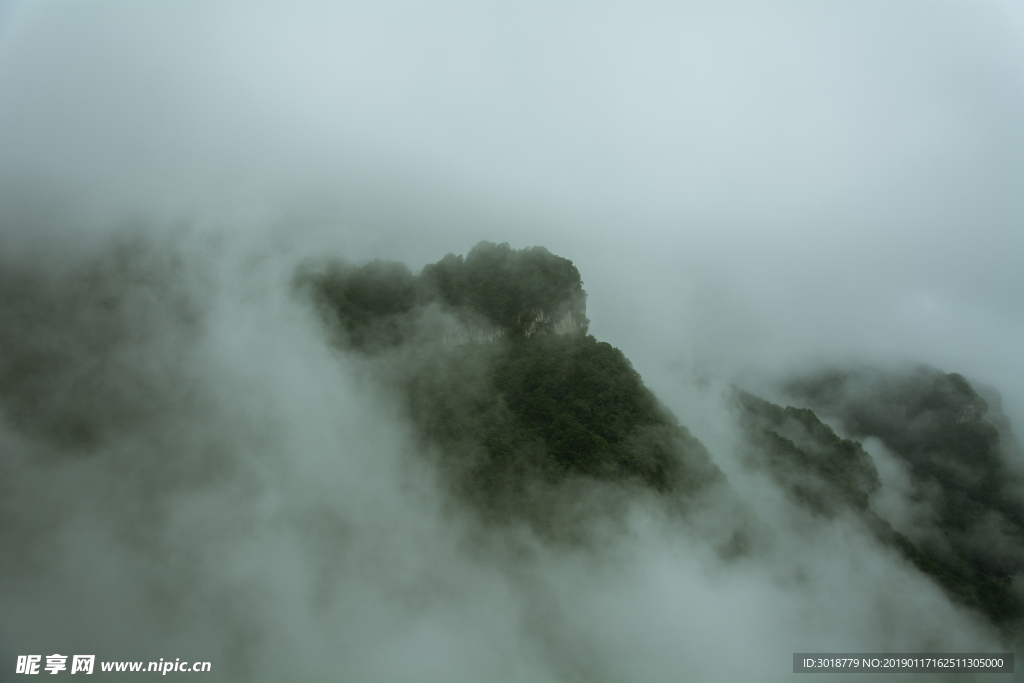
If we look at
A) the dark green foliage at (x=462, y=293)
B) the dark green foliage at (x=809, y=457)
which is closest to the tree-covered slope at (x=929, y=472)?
the dark green foliage at (x=809, y=457)

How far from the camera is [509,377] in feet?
126

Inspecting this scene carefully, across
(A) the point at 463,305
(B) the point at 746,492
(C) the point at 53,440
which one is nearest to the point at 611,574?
(B) the point at 746,492

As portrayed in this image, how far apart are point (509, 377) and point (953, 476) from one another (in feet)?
170

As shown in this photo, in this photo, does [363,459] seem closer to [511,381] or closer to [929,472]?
[511,381]

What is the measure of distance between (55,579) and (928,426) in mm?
80199

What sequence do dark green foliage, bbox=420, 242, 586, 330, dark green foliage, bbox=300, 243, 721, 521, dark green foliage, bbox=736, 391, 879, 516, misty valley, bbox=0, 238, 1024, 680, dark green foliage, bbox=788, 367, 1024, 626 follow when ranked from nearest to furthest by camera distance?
1. misty valley, bbox=0, 238, 1024, 680
2. dark green foliage, bbox=300, 243, 721, 521
3. dark green foliage, bbox=736, 391, 879, 516
4. dark green foliage, bbox=420, 242, 586, 330
5. dark green foliage, bbox=788, 367, 1024, 626

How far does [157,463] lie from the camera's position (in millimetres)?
31297

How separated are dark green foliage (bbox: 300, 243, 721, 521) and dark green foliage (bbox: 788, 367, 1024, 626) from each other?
857 inches

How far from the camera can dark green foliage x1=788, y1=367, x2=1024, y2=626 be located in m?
42.7

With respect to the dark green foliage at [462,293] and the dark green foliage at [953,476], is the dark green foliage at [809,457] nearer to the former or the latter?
→ the dark green foliage at [953,476]

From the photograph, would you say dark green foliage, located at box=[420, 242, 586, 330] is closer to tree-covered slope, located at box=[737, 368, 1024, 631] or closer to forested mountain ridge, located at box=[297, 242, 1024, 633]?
forested mountain ridge, located at box=[297, 242, 1024, 633]

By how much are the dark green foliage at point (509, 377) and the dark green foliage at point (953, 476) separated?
21768 millimetres

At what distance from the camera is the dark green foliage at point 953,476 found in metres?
42.7

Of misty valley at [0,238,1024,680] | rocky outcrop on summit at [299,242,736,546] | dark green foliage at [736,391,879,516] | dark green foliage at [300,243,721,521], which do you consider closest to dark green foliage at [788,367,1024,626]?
misty valley at [0,238,1024,680]
